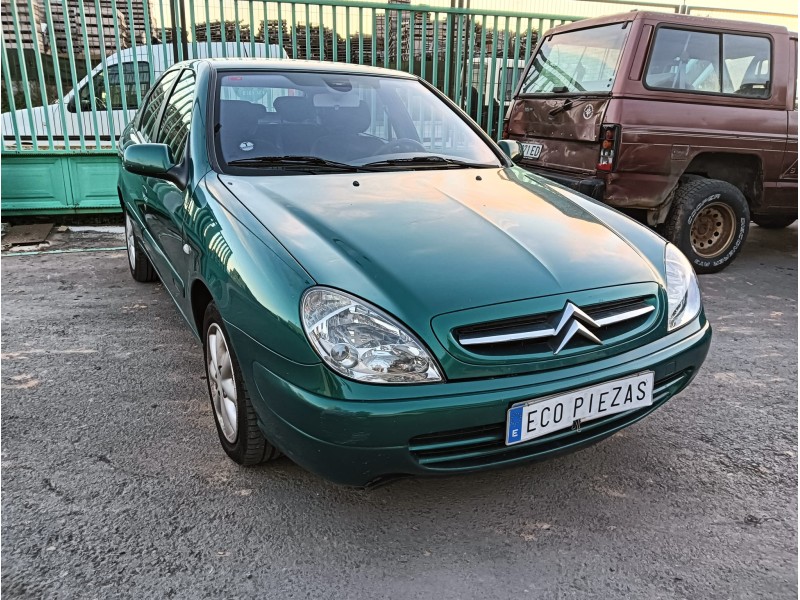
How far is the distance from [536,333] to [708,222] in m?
4.02

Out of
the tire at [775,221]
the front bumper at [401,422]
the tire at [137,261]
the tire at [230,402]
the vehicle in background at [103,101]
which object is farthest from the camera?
the tire at [775,221]

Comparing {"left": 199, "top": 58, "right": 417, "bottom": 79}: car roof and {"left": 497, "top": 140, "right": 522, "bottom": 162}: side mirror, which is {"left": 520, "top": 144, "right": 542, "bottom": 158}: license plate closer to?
{"left": 497, "top": 140, "right": 522, "bottom": 162}: side mirror

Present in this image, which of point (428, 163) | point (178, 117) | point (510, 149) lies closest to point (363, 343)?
point (428, 163)

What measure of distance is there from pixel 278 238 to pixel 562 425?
1.06m

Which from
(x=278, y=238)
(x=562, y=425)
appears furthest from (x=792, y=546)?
(x=278, y=238)

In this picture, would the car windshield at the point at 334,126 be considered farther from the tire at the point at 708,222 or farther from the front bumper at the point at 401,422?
the tire at the point at 708,222

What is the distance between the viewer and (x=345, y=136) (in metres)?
2.94

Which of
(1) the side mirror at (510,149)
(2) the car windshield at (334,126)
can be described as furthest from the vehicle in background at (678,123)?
(2) the car windshield at (334,126)

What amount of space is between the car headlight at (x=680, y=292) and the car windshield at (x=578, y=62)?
9.02 feet

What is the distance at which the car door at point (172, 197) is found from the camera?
8.84ft

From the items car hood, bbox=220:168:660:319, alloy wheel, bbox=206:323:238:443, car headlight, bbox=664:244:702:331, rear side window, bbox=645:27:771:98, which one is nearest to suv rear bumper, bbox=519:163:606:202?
rear side window, bbox=645:27:771:98

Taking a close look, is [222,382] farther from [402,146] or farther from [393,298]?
[402,146]

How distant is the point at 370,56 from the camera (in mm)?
6855

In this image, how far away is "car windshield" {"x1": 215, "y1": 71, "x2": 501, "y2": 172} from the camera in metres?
2.76
